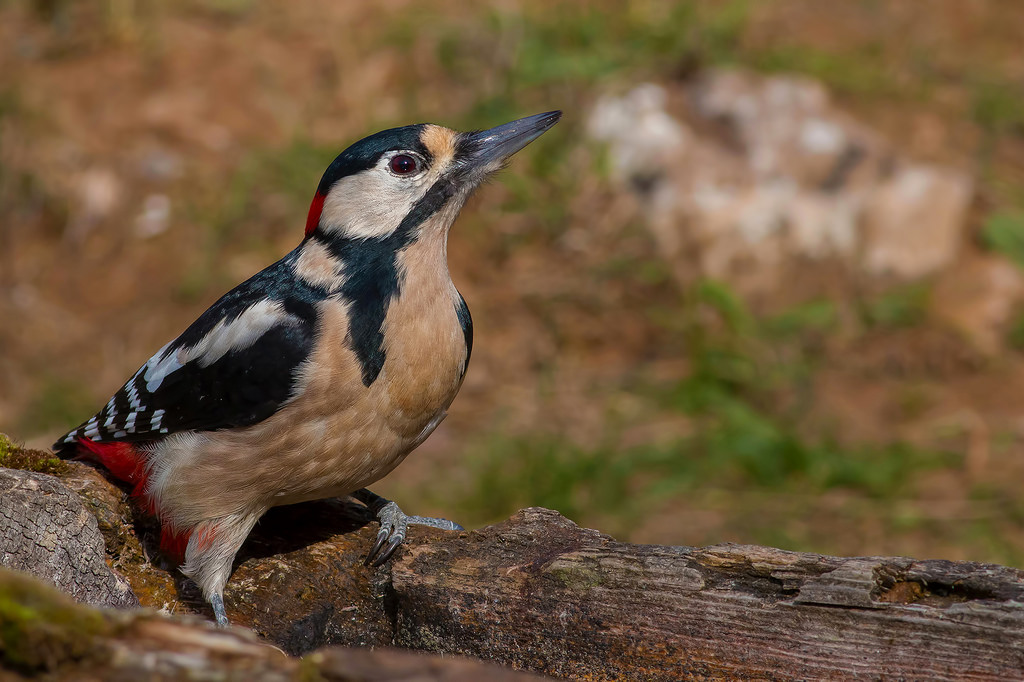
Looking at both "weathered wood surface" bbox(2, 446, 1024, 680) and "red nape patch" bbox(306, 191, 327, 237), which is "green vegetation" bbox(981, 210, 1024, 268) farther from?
"red nape patch" bbox(306, 191, 327, 237)

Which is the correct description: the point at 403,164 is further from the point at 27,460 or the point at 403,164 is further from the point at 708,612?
the point at 708,612

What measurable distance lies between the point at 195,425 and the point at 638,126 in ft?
15.4

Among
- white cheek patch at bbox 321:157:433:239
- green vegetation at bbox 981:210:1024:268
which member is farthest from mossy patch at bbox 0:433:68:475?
green vegetation at bbox 981:210:1024:268

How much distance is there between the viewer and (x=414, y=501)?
562 cm

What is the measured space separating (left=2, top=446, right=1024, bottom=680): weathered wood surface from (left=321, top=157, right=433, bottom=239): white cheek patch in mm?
973

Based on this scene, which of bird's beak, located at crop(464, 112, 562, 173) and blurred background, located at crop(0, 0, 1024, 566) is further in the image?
blurred background, located at crop(0, 0, 1024, 566)

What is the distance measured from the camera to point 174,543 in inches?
128

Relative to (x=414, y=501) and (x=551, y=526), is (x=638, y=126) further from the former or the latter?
(x=551, y=526)

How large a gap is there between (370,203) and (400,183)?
0.39ft

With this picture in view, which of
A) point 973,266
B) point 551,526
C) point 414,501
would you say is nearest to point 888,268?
point 973,266

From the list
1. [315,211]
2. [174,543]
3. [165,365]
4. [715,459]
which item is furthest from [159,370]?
[715,459]

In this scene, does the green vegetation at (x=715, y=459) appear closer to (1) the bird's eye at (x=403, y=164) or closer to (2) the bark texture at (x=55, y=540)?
(1) the bird's eye at (x=403, y=164)

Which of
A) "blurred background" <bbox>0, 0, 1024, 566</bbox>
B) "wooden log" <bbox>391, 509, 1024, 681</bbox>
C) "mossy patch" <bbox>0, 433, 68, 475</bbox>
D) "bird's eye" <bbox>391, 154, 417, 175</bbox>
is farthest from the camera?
"blurred background" <bbox>0, 0, 1024, 566</bbox>

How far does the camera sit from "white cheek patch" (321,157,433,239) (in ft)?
11.0
